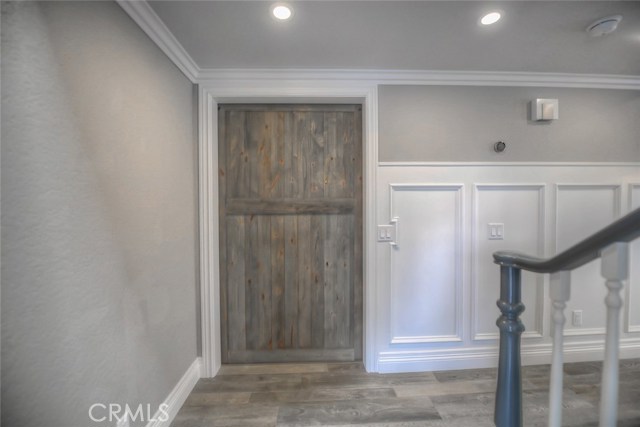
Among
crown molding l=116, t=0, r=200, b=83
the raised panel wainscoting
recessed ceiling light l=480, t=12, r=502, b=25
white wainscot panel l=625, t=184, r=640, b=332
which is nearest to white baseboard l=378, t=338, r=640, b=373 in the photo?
the raised panel wainscoting

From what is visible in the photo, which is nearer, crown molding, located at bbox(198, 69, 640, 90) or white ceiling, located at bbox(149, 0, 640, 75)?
white ceiling, located at bbox(149, 0, 640, 75)

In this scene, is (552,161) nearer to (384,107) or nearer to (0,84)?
(384,107)

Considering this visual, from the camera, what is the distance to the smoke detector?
126 centimetres

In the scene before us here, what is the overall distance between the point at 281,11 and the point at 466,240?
1965 mm

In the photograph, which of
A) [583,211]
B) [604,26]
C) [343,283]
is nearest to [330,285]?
[343,283]

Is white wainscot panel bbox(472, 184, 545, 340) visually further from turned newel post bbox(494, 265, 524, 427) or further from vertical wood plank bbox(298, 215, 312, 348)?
vertical wood plank bbox(298, 215, 312, 348)

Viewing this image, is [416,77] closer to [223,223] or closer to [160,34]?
[160,34]

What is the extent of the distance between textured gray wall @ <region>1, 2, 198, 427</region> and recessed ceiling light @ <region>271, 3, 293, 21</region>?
0.71 metres

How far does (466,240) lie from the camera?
5.97 feet

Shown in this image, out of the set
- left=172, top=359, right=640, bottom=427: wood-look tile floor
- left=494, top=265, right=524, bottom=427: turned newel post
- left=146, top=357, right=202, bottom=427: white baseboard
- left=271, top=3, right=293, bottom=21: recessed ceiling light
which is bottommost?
left=172, top=359, right=640, bottom=427: wood-look tile floor

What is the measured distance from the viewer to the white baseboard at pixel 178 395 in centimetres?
130

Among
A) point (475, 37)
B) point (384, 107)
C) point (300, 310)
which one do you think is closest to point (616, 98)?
point (475, 37)

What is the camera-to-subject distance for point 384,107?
179 centimetres

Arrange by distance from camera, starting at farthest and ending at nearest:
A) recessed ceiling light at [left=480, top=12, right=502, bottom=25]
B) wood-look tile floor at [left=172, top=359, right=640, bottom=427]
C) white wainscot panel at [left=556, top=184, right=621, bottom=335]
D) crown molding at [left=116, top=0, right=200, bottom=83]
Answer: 1. white wainscot panel at [left=556, top=184, right=621, bottom=335]
2. wood-look tile floor at [left=172, top=359, right=640, bottom=427]
3. recessed ceiling light at [left=480, top=12, right=502, bottom=25]
4. crown molding at [left=116, top=0, right=200, bottom=83]
